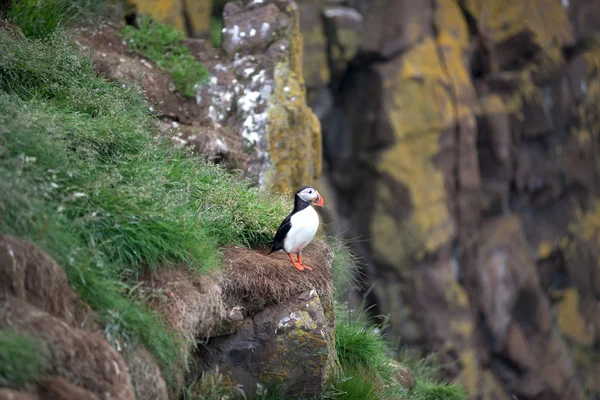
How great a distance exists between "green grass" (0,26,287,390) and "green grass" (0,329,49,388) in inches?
23.9

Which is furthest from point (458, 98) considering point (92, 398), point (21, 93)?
point (92, 398)

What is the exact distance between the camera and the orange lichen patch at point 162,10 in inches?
336

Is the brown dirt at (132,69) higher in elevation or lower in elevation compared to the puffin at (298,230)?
higher

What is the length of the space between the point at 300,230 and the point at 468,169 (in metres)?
11.0

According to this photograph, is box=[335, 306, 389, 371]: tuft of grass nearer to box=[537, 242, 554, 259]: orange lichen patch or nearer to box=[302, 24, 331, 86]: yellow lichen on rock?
box=[302, 24, 331, 86]: yellow lichen on rock

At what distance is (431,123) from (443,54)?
1.54 meters

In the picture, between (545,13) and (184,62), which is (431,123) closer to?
(545,13)

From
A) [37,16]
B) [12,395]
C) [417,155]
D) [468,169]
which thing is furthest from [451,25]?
[12,395]

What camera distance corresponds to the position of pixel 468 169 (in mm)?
15406

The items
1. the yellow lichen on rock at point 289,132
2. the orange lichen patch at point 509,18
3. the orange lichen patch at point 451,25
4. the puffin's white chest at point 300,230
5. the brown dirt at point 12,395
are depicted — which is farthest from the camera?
the orange lichen patch at point 509,18

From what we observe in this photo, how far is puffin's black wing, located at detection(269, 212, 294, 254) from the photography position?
16.4 feet

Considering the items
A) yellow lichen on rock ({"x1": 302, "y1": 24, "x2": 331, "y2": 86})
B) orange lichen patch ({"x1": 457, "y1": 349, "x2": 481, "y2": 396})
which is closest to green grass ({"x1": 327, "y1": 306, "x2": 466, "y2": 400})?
orange lichen patch ({"x1": 457, "y1": 349, "x2": 481, "y2": 396})

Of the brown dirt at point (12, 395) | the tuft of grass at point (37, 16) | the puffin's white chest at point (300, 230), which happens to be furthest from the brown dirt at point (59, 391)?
the tuft of grass at point (37, 16)

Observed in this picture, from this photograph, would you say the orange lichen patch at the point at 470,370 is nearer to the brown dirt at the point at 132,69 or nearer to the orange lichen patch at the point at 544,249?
the orange lichen patch at the point at 544,249
